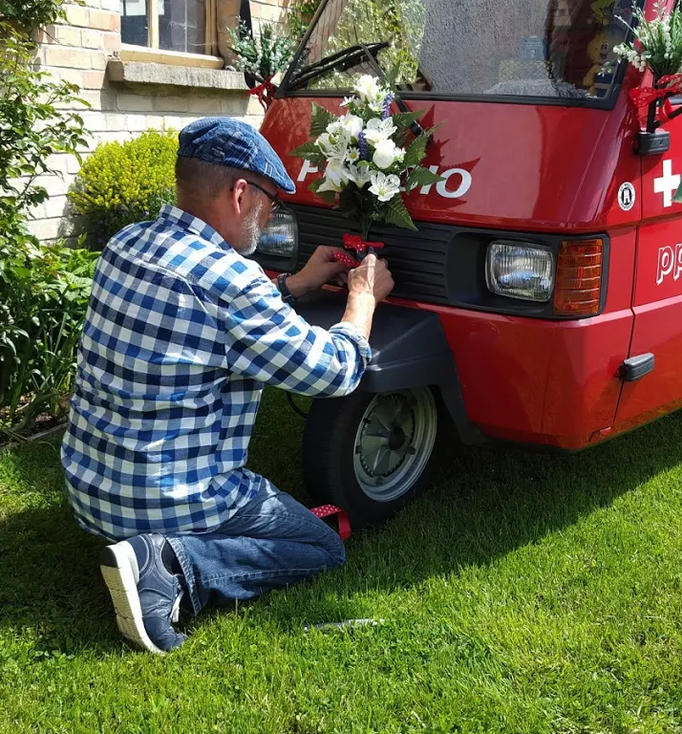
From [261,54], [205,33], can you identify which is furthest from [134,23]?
[261,54]

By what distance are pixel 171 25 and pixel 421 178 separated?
A: 483cm

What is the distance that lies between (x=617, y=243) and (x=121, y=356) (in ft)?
5.82

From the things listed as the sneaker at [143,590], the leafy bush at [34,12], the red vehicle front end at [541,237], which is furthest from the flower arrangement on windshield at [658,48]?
the leafy bush at [34,12]

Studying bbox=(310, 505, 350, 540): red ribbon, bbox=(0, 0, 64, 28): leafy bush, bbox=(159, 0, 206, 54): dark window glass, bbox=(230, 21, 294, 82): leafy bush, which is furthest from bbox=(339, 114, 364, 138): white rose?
bbox=(159, 0, 206, 54): dark window glass

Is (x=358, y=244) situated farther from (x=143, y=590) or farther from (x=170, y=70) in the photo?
(x=170, y=70)

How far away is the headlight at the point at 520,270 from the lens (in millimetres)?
3188

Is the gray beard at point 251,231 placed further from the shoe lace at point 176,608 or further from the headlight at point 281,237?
the shoe lace at point 176,608

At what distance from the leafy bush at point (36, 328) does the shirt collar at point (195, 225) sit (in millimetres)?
1584

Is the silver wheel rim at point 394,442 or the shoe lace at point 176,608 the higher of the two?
the silver wheel rim at point 394,442

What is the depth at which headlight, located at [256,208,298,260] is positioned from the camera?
388 centimetres

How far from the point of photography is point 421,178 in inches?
130

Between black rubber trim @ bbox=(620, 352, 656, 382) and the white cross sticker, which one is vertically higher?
the white cross sticker

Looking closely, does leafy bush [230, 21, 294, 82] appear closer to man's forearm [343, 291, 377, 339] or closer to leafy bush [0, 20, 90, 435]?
leafy bush [0, 20, 90, 435]

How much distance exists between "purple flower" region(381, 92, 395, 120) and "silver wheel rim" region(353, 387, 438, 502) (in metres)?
1.05
